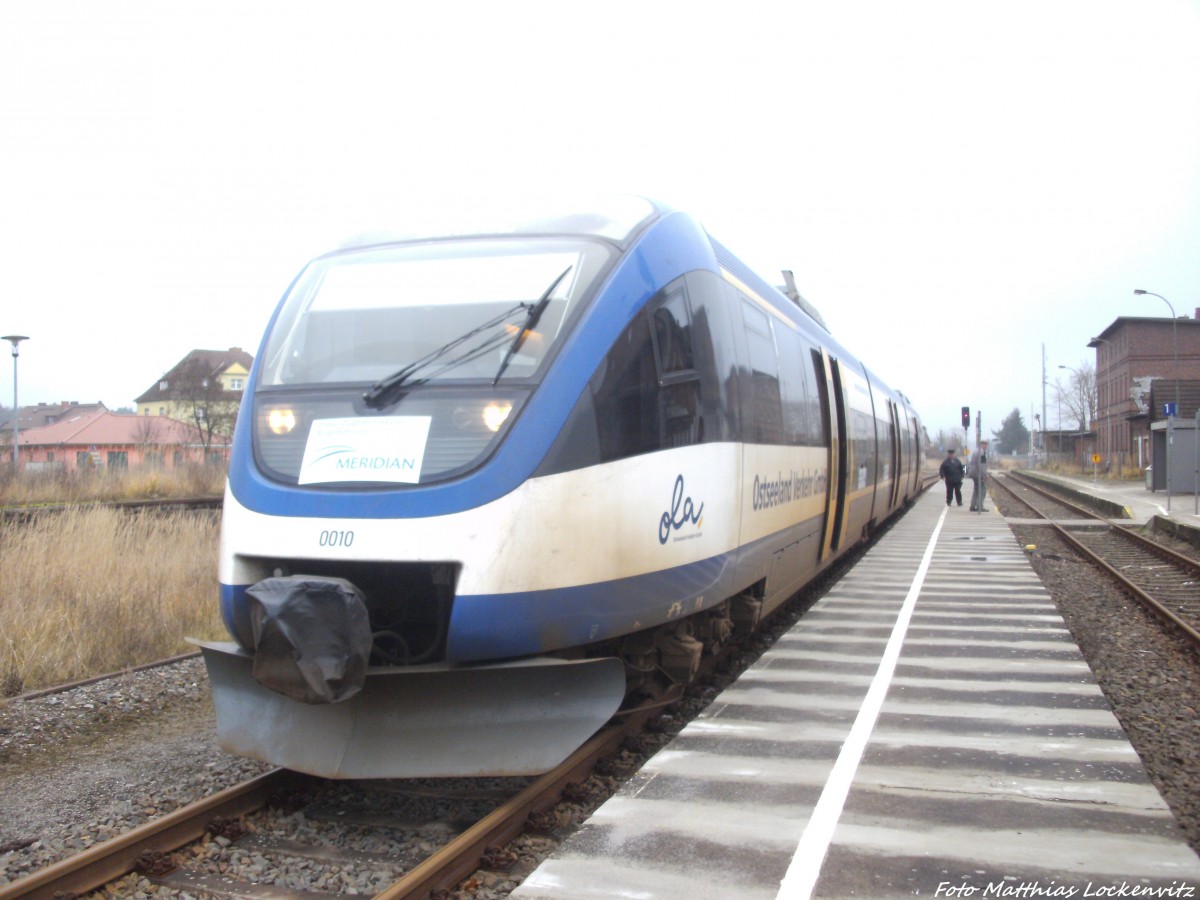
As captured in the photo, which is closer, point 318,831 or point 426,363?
point 318,831

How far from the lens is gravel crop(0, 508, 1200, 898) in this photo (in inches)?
181

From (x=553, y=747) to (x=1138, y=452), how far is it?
60.6m

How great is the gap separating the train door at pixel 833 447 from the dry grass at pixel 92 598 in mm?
5895

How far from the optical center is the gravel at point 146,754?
4.60 m

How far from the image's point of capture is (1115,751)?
5.07 m

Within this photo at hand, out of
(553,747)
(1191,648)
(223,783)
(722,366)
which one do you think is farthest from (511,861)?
(1191,648)

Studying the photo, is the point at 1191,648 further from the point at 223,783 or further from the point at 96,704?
the point at 96,704

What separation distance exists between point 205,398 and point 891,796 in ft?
158

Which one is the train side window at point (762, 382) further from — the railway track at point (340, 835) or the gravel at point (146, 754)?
the gravel at point (146, 754)

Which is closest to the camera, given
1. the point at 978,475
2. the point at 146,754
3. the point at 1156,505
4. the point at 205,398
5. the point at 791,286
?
the point at 146,754

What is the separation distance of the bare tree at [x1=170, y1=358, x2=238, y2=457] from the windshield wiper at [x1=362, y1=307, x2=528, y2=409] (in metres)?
44.2

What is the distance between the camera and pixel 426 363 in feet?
16.7

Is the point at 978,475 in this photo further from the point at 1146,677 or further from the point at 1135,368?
the point at 1135,368

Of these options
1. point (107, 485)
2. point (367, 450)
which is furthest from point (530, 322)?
point (107, 485)
